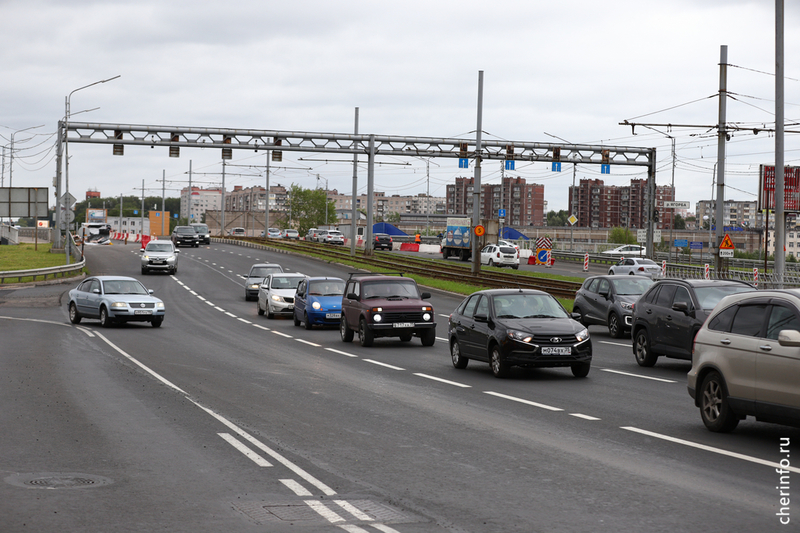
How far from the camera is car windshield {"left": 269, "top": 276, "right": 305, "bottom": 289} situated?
3353 cm

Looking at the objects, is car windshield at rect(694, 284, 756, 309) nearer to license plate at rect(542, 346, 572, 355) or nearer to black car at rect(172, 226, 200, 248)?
license plate at rect(542, 346, 572, 355)

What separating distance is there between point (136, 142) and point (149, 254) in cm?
659

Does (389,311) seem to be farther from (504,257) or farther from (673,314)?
(504,257)

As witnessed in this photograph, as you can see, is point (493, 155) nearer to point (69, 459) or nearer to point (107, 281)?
point (107, 281)

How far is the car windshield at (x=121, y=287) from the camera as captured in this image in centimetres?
2855

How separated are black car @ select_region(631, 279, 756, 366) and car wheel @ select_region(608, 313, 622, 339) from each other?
641 cm

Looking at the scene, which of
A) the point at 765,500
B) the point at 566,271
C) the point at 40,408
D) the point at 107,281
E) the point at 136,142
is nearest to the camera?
the point at 765,500

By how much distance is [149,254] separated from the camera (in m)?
53.5

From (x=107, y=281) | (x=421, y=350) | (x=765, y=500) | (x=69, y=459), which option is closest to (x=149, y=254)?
(x=107, y=281)

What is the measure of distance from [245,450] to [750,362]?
5.26 m

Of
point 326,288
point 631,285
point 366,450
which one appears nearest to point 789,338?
point 366,450

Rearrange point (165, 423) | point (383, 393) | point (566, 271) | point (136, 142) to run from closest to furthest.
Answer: point (165, 423), point (383, 393), point (136, 142), point (566, 271)

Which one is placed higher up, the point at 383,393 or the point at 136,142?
the point at 136,142

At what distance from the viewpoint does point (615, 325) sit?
81.6 feet
